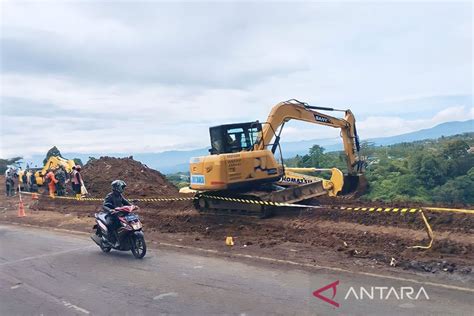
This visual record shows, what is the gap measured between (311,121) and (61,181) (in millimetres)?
16231

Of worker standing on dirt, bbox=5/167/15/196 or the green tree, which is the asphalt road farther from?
worker standing on dirt, bbox=5/167/15/196

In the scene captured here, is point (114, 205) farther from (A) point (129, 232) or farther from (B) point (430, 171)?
(B) point (430, 171)

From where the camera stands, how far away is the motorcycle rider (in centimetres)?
1065

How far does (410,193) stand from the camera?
762 inches

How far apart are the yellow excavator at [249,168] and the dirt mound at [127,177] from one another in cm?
815

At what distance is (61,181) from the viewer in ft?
85.1

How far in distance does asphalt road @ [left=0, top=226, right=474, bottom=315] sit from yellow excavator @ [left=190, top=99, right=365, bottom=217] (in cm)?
352

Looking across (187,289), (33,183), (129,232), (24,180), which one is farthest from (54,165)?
(187,289)

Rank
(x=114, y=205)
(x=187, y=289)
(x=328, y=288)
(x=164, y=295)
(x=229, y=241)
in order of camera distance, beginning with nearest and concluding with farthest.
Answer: (x=328, y=288), (x=164, y=295), (x=187, y=289), (x=114, y=205), (x=229, y=241)

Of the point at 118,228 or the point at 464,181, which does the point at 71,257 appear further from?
the point at 464,181

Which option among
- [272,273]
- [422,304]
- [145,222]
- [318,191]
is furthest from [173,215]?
[422,304]

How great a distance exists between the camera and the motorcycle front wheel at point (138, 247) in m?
10.2

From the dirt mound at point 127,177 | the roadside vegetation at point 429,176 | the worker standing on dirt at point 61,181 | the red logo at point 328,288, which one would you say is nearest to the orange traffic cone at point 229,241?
the red logo at point 328,288

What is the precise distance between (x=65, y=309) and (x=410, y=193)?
52.3ft
